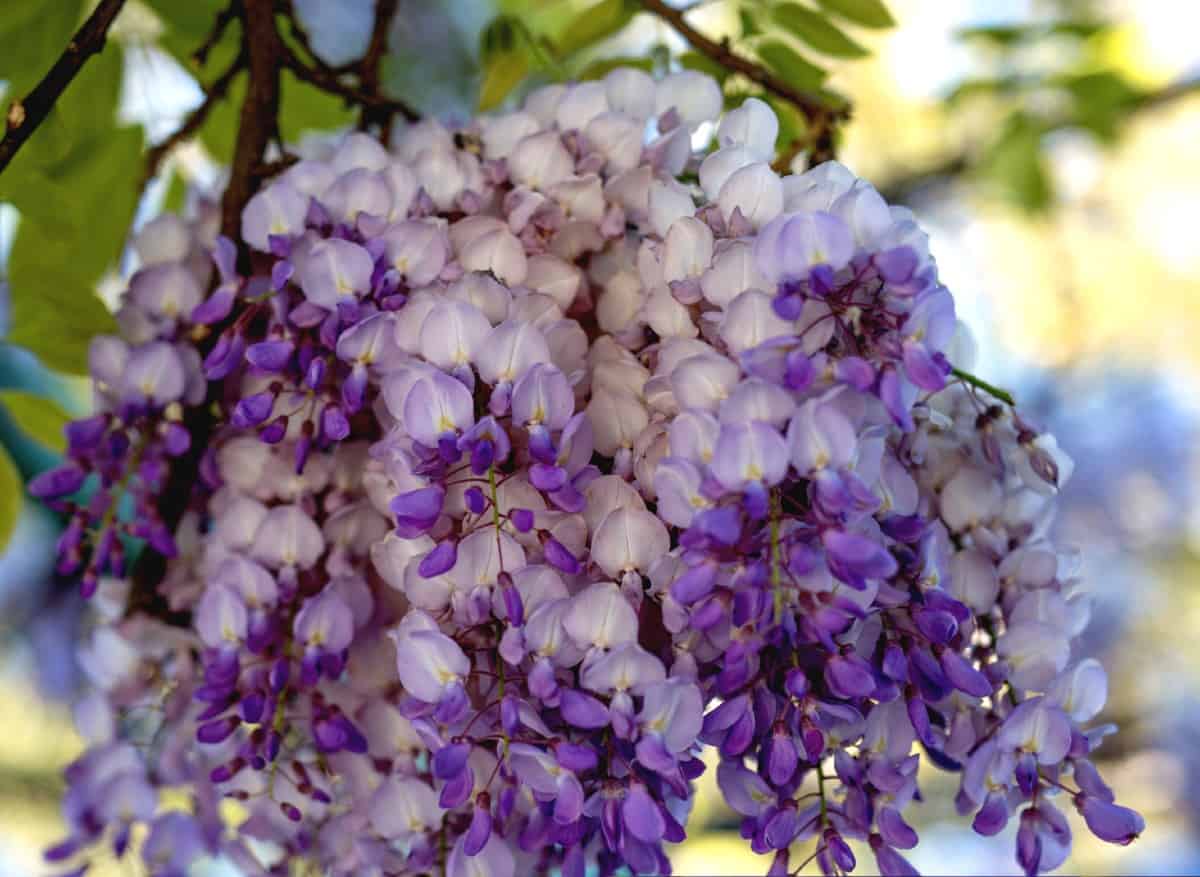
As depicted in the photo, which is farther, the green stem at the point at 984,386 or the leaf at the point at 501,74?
the leaf at the point at 501,74

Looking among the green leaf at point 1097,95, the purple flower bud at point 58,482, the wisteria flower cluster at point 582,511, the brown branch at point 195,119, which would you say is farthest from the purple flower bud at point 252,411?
the green leaf at point 1097,95

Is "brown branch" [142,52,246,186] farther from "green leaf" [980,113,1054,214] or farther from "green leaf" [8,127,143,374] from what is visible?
"green leaf" [980,113,1054,214]

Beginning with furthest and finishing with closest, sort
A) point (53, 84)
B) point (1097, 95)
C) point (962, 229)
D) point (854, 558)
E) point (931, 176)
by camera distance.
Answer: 1. point (962, 229)
2. point (931, 176)
3. point (1097, 95)
4. point (53, 84)
5. point (854, 558)

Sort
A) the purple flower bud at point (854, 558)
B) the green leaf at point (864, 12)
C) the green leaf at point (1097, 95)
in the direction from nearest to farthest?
the purple flower bud at point (854, 558) → the green leaf at point (864, 12) → the green leaf at point (1097, 95)

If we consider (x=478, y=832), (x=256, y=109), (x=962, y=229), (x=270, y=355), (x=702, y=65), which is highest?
(x=962, y=229)

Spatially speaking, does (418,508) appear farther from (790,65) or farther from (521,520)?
(790,65)

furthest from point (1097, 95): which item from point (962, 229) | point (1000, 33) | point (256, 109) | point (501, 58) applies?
point (962, 229)

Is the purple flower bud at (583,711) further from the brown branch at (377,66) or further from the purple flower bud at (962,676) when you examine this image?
the brown branch at (377,66)
